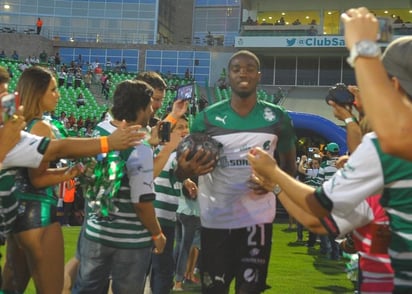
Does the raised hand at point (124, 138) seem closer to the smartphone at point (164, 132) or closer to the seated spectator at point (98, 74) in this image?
the smartphone at point (164, 132)

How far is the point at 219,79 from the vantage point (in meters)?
40.2

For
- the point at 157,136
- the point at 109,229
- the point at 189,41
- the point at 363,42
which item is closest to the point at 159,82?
the point at 157,136

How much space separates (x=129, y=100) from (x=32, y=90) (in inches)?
27.0

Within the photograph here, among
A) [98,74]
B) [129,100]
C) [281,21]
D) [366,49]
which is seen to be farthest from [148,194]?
[281,21]

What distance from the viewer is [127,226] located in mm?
3611

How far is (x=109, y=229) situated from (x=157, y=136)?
82cm

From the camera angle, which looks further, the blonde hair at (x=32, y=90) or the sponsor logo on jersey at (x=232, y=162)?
the sponsor logo on jersey at (x=232, y=162)

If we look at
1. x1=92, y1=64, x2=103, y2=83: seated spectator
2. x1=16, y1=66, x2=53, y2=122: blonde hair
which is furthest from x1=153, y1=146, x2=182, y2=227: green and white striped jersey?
x1=92, y1=64, x2=103, y2=83: seated spectator

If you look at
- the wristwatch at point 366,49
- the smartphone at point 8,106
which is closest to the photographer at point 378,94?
the wristwatch at point 366,49

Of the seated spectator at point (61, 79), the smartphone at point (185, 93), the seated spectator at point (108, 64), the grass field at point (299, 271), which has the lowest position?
the grass field at point (299, 271)

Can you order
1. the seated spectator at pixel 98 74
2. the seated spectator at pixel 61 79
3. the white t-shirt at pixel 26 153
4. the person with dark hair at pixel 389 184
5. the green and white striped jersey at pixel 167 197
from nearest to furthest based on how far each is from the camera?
the person with dark hair at pixel 389 184
the white t-shirt at pixel 26 153
the green and white striped jersey at pixel 167 197
the seated spectator at pixel 61 79
the seated spectator at pixel 98 74

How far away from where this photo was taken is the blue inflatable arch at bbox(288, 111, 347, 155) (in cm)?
1491

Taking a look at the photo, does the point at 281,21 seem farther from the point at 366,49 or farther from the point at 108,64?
the point at 366,49

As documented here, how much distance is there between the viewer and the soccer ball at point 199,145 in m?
3.72
